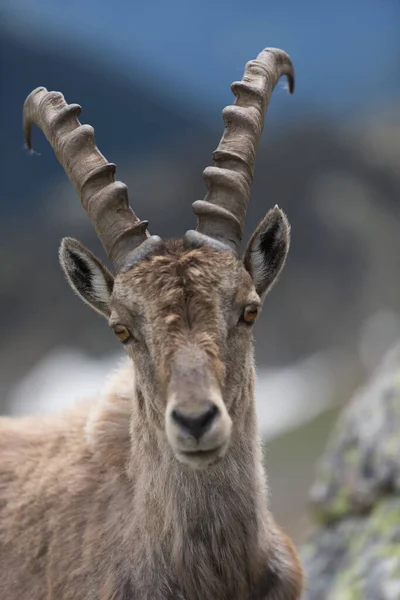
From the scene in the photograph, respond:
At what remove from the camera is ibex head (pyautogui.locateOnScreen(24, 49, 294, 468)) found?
512 centimetres

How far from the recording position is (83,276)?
21.4 feet

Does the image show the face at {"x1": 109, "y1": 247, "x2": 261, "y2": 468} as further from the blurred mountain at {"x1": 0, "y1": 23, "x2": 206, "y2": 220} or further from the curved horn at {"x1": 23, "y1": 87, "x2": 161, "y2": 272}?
the blurred mountain at {"x1": 0, "y1": 23, "x2": 206, "y2": 220}

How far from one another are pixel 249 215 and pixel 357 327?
21.4ft

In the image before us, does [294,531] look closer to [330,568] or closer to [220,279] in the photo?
[330,568]

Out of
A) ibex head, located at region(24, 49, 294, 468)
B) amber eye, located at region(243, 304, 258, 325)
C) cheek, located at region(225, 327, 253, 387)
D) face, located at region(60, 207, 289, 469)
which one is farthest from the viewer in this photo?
amber eye, located at region(243, 304, 258, 325)

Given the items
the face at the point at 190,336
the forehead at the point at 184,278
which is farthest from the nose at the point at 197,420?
the forehead at the point at 184,278

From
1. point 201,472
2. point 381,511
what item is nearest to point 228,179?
point 201,472

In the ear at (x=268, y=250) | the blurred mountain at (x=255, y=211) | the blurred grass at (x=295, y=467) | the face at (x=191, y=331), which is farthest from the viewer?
the blurred mountain at (x=255, y=211)

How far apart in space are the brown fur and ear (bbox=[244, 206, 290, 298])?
43 cm

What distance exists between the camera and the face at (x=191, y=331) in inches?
197

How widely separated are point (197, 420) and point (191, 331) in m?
0.73

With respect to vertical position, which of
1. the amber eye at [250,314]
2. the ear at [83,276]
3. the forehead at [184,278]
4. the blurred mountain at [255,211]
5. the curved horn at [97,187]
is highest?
the blurred mountain at [255,211]

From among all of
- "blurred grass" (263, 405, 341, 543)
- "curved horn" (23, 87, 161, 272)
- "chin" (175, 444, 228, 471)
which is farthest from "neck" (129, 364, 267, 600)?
"blurred grass" (263, 405, 341, 543)

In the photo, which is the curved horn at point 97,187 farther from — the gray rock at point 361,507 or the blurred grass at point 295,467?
the blurred grass at point 295,467
